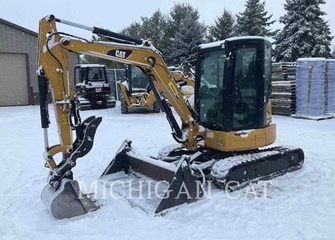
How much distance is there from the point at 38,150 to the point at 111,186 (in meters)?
3.97

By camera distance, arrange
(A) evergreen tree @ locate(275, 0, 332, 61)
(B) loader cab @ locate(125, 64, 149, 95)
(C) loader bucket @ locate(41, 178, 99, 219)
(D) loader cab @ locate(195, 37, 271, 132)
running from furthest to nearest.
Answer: (A) evergreen tree @ locate(275, 0, 332, 61), (B) loader cab @ locate(125, 64, 149, 95), (D) loader cab @ locate(195, 37, 271, 132), (C) loader bucket @ locate(41, 178, 99, 219)

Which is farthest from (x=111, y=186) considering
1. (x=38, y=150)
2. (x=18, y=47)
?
(x=18, y=47)

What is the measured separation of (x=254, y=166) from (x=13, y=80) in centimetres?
1973

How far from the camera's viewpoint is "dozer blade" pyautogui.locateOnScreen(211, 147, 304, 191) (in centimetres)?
526

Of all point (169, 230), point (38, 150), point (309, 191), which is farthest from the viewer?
point (38, 150)

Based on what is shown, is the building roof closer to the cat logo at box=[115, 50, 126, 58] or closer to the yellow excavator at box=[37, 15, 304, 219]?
the yellow excavator at box=[37, 15, 304, 219]

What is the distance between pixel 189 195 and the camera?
483 cm

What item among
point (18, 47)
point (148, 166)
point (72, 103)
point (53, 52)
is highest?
point (18, 47)

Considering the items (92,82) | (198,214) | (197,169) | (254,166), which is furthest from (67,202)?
(92,82)

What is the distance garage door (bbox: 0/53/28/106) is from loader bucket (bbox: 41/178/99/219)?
1901 centimetres

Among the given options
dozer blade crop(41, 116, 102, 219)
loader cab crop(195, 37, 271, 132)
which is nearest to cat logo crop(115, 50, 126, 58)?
dozer blade crop(41, 116, 102, 219)

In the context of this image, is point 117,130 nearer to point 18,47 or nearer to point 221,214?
point 221,214

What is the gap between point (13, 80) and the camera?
861 inches

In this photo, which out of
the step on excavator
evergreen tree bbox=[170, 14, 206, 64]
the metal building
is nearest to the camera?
the step on excavator
